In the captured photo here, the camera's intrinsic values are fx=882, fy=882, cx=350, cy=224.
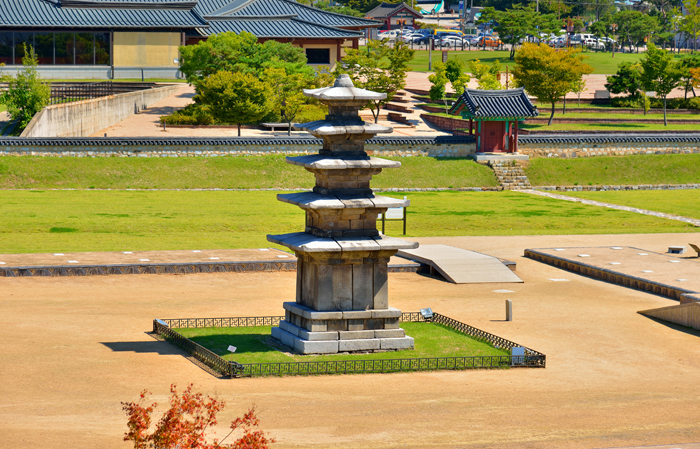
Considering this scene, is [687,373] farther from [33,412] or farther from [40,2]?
[40,2]

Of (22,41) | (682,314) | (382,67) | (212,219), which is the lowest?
(682,314)

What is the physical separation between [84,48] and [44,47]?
374 centimetres

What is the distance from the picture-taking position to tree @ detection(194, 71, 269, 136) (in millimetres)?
61250

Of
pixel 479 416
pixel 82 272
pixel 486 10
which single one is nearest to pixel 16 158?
pixel 82 272

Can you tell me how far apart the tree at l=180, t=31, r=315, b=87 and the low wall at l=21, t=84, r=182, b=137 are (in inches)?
201

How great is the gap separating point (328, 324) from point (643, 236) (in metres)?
25.2

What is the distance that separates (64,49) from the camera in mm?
85750

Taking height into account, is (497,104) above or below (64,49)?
below

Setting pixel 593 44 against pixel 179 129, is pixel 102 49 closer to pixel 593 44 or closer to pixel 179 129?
pixel 179 129

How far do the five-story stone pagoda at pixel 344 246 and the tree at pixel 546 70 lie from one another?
2132 inches

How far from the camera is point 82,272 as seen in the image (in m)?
31.4

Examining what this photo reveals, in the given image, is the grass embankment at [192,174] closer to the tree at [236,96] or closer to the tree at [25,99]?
the tree at [236,96]

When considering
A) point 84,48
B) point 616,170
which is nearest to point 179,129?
point 84,48

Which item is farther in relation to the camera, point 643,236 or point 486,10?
point 486,10
